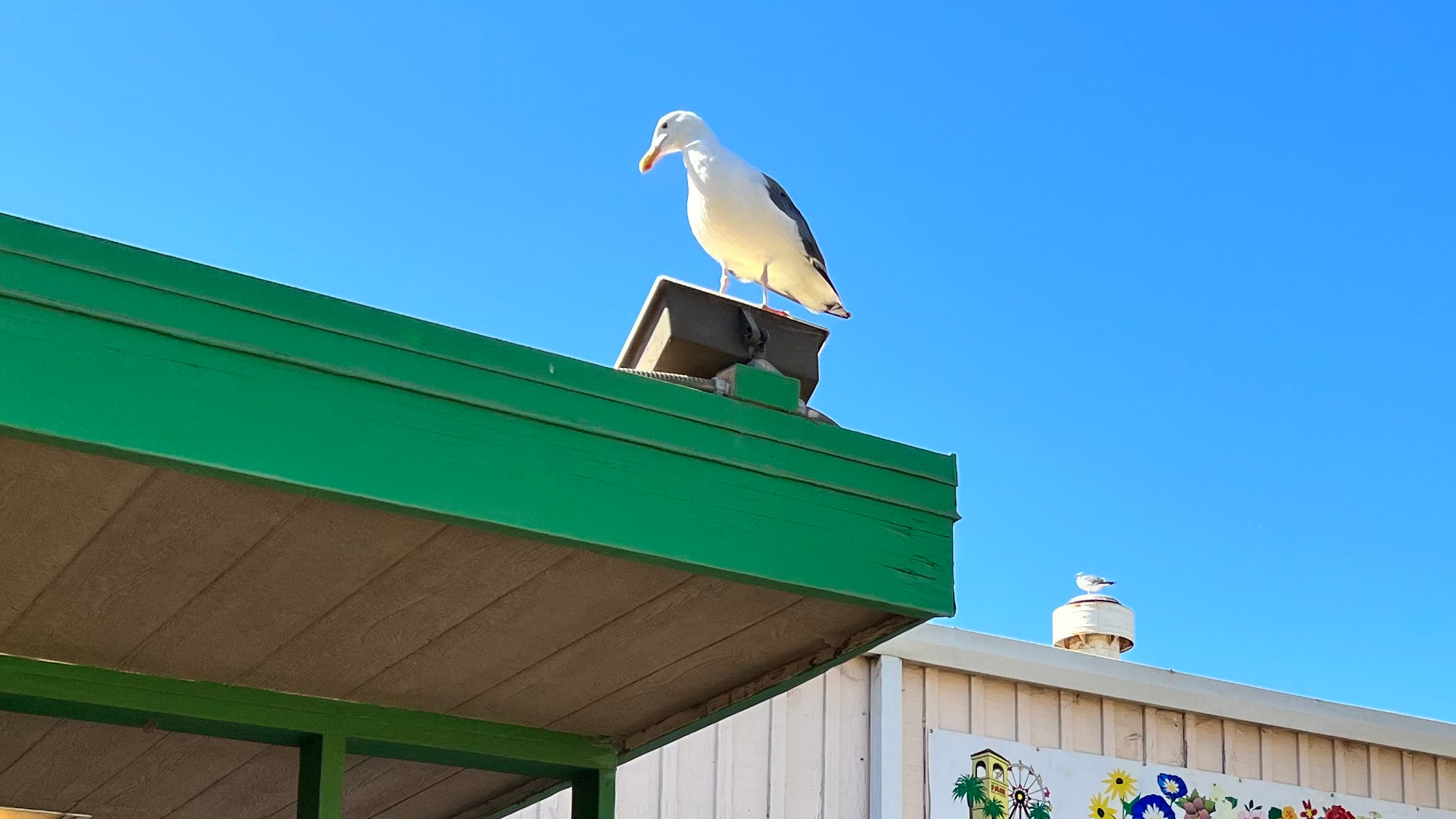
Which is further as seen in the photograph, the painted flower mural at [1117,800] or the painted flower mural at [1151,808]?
the painted flower mural at [1151,808]

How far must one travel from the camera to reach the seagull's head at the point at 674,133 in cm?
369

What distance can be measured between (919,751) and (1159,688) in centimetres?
106

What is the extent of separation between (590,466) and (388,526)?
276mm

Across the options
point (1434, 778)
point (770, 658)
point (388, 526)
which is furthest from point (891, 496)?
point (1434, 778)

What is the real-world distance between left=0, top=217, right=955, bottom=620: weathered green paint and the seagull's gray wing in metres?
0.98

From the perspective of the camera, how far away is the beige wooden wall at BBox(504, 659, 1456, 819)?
557 centimetres

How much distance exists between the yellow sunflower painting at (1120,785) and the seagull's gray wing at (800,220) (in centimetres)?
357

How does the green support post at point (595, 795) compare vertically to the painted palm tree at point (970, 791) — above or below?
below

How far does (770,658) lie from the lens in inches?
105

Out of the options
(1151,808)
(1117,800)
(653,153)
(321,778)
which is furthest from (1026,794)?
(321,778)

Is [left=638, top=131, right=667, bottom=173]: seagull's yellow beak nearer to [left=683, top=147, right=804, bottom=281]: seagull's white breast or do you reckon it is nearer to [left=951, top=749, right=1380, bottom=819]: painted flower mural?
[left=683, top=147, right=804, bottom=281]: seagull's white breast

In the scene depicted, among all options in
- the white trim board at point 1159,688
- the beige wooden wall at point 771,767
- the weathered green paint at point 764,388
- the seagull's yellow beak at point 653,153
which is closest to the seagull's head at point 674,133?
the seagull's yellow beak at point 653,153

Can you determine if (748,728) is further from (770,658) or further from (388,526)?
(388,526)

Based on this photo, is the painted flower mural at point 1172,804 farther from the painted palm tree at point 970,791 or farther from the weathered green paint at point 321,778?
the weathered green paint at point 321,778
